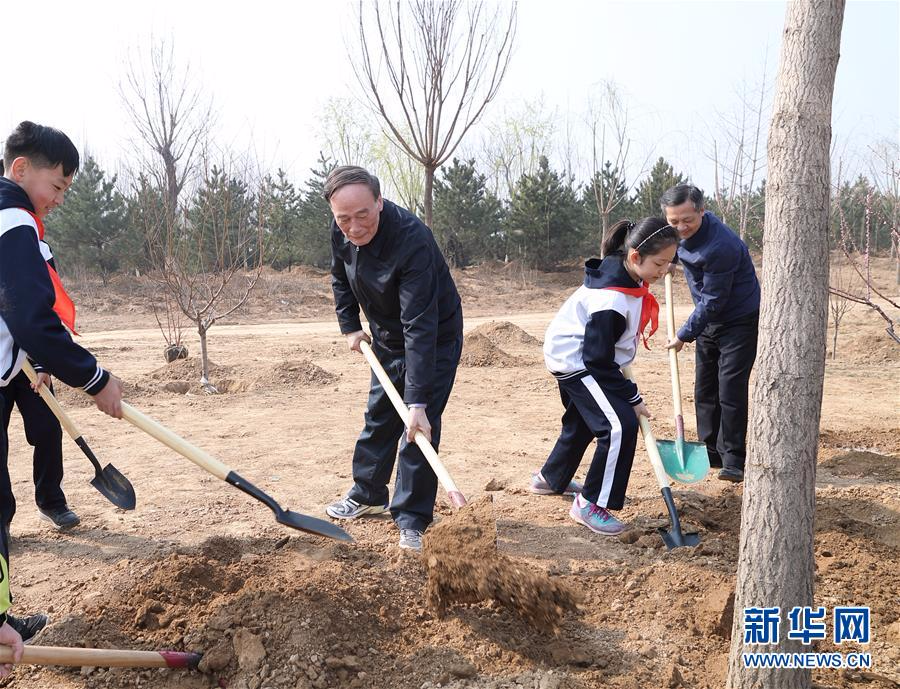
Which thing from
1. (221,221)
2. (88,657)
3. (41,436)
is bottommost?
(88,657)

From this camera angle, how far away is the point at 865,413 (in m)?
6.35

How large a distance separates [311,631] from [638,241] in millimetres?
2363

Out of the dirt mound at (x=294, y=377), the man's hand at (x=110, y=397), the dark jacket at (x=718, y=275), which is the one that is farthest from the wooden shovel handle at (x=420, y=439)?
the dirt mound at (x=294, y=377)


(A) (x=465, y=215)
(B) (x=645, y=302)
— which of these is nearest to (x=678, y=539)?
(B) (x=645, y=302)

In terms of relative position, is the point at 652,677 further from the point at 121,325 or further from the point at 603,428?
the point at 121,325

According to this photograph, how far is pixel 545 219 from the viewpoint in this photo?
26.2m

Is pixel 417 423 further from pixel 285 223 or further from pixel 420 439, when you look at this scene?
pixel 285 223

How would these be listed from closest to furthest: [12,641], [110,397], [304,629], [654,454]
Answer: [12,641], [304,629], [110,397], [654,454]

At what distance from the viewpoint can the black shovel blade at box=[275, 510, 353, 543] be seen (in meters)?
2.77

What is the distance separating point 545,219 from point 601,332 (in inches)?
919

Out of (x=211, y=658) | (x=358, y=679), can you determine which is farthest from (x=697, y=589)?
(x=211, y=658)

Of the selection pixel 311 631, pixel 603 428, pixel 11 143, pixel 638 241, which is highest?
pixel 11 143

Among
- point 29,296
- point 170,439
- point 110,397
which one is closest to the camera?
point 29,296

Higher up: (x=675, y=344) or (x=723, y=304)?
(x=723, y=304)
